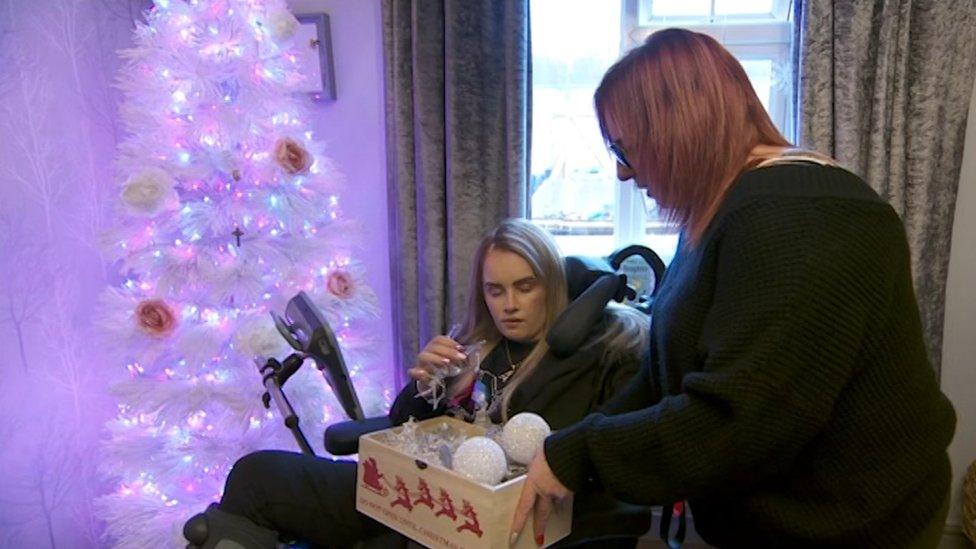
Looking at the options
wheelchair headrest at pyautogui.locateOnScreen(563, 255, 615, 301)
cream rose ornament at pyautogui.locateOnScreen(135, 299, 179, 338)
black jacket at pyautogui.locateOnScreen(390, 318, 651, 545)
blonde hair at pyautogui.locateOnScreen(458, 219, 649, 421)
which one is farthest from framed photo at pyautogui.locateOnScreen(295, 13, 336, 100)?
black jacket at pyautogui.locateOnScreen(390, 318, 651, 545)

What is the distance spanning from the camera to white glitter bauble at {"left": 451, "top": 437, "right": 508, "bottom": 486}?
1.06 metres

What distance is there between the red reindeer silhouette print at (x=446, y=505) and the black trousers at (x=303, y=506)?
1.23ft

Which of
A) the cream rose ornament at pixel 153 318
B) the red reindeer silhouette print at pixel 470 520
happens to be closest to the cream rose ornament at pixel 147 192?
the cream rose ornament at pixel 153 318

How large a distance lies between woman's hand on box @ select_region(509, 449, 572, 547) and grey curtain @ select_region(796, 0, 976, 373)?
165 cm

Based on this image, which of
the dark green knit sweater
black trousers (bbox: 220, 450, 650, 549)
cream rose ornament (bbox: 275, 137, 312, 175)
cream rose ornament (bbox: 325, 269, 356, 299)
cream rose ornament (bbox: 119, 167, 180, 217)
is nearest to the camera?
the dark green knit sweater

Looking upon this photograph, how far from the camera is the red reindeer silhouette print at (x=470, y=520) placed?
1.01m

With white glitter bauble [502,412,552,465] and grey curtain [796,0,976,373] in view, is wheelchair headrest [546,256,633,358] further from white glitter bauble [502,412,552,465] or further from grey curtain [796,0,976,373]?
grey curtain [796,0,976,373]

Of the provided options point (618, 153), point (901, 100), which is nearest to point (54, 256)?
point (618, 153)

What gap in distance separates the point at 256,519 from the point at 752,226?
120cm

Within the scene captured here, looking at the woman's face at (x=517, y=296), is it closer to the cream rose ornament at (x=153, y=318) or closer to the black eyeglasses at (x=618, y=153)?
the black eyeglasses at (x=618, y=153)

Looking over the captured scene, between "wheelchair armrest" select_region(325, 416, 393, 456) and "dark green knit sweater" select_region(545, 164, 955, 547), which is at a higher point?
"dark green knit sweater" select_region(545, 164, 955, 547)

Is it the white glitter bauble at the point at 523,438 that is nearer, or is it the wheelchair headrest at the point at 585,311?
the white glitter bauble at the point at 523,438

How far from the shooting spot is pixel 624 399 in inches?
49.5

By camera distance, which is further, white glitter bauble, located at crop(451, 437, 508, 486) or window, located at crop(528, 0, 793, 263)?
window, located at crop(528, 0, 793, 263)
